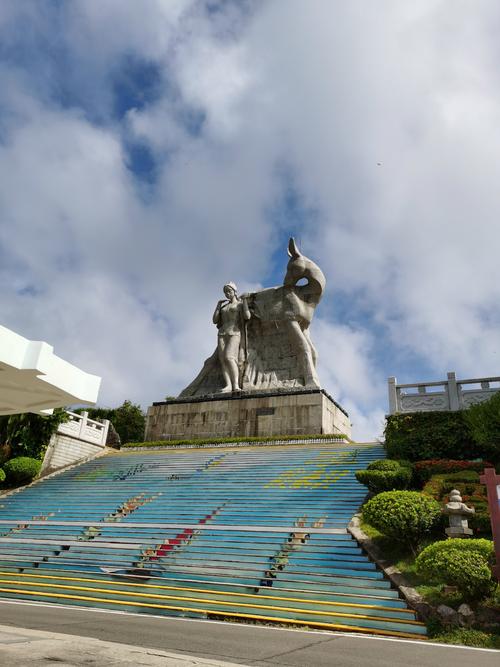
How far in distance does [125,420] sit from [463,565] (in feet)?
111

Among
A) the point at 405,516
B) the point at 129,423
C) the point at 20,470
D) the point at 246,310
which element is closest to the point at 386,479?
the point at 405,516

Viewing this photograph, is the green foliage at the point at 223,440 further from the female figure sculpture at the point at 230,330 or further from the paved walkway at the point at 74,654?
the paved walkway at the point at 74,654

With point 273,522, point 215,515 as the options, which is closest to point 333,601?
point 273,522

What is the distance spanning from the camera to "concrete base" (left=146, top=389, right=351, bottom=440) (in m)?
21.9

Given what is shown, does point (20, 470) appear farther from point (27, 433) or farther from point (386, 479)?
point (386, 479)

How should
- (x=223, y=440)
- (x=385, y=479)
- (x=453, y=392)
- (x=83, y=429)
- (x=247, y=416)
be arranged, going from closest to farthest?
(x=385, y=479)
(x=453, y=392)
(x=223, y=440)
(x=83, y=429)
(x=247, y=416)

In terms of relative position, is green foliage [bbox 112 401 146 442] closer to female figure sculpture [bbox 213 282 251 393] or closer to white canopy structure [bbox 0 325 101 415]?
female figure sculpture [bbox 213 282 251 393]

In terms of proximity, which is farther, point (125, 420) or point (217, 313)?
point (125, 420)

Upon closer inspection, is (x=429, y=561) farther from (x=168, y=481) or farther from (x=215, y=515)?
(x=168, y=481)

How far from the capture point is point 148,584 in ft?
28.6

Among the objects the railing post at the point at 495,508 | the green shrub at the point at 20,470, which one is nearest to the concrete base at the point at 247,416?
the green shrub at the point at 20,470

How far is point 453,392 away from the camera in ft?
55.2

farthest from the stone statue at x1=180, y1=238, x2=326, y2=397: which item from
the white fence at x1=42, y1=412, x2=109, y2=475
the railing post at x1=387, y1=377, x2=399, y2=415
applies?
the railing post at x1=387, y1=377, x2=399, y2=415

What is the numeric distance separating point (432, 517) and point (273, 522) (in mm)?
3904
